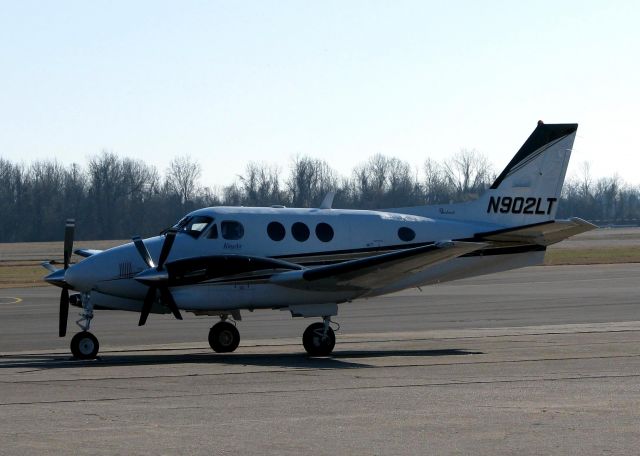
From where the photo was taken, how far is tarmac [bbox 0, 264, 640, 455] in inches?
445

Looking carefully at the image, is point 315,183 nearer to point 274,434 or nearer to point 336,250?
point 336,250

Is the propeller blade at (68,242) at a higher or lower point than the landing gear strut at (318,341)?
higher

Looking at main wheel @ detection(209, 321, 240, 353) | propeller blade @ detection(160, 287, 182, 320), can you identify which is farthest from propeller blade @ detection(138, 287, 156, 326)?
main wheel @ detection(209, 321, 240, 353)

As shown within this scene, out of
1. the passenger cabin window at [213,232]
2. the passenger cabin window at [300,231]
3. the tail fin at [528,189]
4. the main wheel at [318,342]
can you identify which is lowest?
the main wheel at [318,342]

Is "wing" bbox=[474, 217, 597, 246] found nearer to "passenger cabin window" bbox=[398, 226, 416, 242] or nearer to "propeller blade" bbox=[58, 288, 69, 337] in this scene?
"passenger cabin window" bbox=[398, 226, 416, 242]

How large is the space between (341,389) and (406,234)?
8631 mm

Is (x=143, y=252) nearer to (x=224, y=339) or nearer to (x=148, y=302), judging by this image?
(x=148, y=302)

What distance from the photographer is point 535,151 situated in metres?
25.0

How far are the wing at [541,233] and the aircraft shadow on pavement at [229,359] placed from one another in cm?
310

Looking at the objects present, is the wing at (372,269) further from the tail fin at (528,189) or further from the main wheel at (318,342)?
the tail fin at (528,189)

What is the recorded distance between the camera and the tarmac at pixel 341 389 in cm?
1130

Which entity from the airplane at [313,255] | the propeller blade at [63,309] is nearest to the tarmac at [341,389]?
the propeller blade at [63,309]

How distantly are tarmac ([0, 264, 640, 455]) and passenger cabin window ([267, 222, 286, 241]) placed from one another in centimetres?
243

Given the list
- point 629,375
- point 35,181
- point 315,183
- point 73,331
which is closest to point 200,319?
point 73,331
